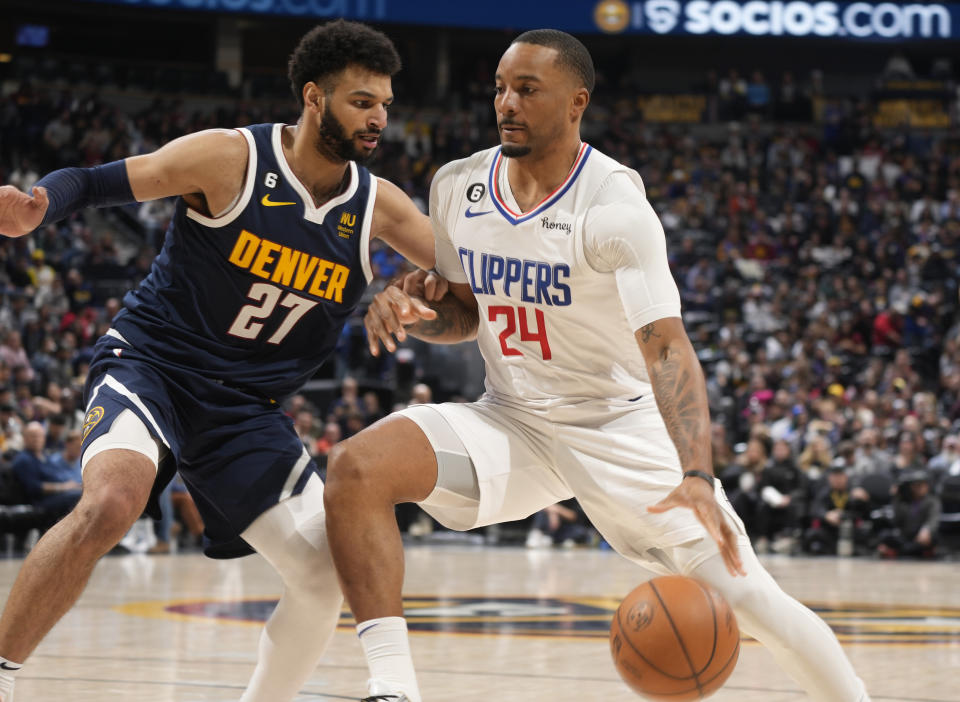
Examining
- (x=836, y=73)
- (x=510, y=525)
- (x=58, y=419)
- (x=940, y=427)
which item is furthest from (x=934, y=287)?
(x=58, y=419)

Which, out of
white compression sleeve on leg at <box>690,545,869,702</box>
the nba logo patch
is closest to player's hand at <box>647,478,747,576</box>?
white compression sleeve on leg at <box>690,545,869,702</box>

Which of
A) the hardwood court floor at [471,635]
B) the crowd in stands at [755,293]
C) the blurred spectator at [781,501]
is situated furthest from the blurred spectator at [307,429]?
the blurred spectator at [781,501]

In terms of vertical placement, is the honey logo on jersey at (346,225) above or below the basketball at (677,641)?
above

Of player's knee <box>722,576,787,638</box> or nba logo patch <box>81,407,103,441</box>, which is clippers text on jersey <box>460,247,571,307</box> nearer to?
player's knee <box>722,576,787,638</box>

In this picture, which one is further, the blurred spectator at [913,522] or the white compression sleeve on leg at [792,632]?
the blurred spectator at [913,522]

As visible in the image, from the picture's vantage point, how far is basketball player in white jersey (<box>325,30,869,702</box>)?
3.79 metres

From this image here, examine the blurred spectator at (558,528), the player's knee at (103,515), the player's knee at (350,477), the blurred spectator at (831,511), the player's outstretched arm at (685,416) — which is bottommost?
the blurred spectator at (558,528)

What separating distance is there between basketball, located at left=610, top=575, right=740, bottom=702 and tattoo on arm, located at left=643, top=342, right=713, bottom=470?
0.45 m

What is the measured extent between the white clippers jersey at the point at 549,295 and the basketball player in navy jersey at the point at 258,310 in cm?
47

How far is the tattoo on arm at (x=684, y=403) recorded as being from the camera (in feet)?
11.8

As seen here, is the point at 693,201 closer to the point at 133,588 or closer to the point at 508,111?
the point at 133,588

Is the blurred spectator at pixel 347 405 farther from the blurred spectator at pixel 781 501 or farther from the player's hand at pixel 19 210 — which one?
the player's hand at pixel 19 210

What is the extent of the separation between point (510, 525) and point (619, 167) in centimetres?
1206

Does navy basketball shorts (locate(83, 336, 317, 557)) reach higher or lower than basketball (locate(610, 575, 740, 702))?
higher
